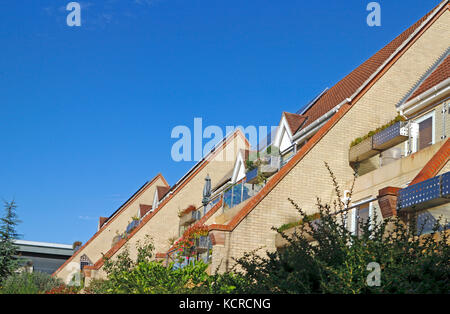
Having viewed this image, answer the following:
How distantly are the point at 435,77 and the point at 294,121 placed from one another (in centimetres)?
714

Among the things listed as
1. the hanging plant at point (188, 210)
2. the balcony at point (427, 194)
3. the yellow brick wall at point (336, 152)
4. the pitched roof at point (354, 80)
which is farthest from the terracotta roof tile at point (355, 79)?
the balcony at point (427, 194)

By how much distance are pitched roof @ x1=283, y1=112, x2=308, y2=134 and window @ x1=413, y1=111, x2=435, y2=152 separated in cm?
718

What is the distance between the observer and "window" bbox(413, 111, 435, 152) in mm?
16406

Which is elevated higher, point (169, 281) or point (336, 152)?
point (336, 152)

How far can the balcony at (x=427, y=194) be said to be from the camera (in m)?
10.6

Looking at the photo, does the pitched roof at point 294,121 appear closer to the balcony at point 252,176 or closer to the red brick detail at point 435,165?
the balcony at point 252,176

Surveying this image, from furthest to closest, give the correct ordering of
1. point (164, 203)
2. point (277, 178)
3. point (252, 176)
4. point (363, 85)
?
point (164, 203), point (252, 176), point (363, 85), point (277, 178)

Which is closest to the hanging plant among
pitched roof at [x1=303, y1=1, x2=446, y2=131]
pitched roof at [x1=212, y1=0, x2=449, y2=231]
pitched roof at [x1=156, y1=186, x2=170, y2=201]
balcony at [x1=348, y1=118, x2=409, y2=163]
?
pitched roof at [x1=303, y1=1, x2=446, y2=131]

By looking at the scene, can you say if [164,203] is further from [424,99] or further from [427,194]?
[427,194]

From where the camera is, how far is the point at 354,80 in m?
24.5

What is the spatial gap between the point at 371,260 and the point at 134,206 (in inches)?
1683

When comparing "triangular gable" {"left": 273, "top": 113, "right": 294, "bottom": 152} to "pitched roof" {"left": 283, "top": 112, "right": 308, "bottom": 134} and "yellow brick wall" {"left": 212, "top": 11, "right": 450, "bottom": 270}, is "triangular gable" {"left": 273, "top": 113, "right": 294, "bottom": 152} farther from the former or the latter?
"yellow brick wall" {"left": 212, "top": 11, "right": 450, "bottom": 270}

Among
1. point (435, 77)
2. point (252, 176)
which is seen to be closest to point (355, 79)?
point (435, 77)
